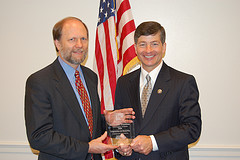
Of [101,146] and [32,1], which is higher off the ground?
[32,1]

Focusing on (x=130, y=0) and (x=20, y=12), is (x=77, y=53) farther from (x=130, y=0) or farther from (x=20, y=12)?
(x=20, y=12)

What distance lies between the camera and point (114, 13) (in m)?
3.61

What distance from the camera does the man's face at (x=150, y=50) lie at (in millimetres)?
2588

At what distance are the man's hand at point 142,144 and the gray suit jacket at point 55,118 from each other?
1.44 ft

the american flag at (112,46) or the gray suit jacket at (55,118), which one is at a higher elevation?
the american flag at (112,46)

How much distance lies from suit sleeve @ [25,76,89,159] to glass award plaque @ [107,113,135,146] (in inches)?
11.9

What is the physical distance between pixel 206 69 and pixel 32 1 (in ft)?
10.6

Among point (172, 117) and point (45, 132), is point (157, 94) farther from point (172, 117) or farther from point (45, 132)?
point (45, 132)

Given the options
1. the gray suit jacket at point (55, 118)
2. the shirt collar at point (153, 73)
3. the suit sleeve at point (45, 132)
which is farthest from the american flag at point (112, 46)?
the suit sleeve at point (45, 132)

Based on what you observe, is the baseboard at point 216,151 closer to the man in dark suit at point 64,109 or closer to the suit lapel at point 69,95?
the man in dark suit at point 64,109

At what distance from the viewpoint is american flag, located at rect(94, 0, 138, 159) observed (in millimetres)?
3477

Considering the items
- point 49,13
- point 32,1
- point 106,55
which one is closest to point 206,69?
point 106,55

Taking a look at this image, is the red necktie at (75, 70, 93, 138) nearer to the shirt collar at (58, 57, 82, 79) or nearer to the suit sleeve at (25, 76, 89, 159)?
the shirt collar at (58, 57, 82, 79)

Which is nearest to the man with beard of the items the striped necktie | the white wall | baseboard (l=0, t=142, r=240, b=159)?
the striped necktie
